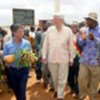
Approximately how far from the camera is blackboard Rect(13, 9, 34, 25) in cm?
1680

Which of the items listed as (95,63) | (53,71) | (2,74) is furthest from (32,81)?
(95,63)

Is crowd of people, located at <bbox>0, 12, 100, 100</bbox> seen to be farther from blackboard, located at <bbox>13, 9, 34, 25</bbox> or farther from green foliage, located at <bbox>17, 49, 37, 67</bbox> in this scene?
blackboard, located at <bbox>13, 9, 34, 25</bbox>

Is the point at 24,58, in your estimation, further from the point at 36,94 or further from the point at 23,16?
the point at 23,16

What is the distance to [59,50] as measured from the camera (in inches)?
396

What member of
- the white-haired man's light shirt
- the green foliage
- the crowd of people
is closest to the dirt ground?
the crowd of people

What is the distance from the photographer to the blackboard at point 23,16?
1680 cm

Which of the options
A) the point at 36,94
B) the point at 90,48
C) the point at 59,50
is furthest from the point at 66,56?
the point at 36,94

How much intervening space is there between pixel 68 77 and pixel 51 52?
1.32 meters

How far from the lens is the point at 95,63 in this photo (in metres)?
9.49

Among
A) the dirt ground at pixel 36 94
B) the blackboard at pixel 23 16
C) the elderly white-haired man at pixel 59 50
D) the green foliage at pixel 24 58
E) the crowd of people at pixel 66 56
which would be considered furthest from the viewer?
the blackboard at pixel 23 16

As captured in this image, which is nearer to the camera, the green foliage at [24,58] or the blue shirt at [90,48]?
the green foliage at [24,58]

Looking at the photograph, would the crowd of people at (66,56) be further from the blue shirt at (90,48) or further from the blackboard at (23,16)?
the blackboard at (23,16)

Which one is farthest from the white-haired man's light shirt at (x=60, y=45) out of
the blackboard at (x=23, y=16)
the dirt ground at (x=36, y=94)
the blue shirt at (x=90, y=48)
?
the blackboard at (x=23, y=16)

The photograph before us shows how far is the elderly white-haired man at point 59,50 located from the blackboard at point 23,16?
6727 millimetres
